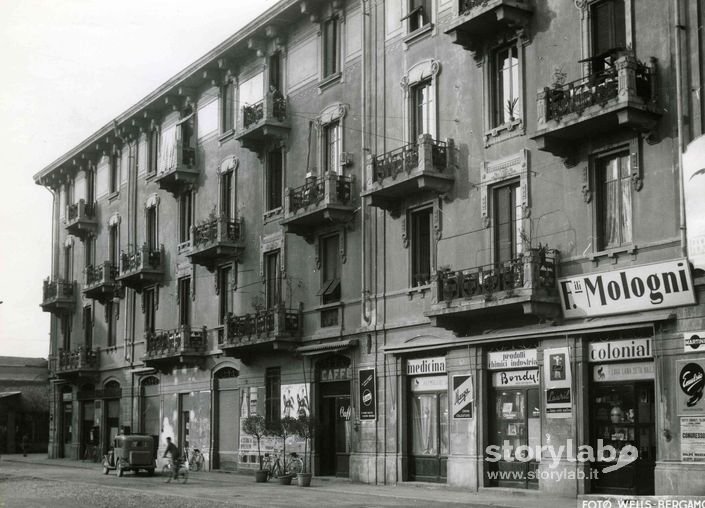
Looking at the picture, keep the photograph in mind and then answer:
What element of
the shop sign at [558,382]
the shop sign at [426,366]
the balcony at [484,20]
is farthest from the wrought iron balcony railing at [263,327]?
the shop sign at [558,382]

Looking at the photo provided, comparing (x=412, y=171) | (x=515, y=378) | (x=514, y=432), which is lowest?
(x=514, y=432)

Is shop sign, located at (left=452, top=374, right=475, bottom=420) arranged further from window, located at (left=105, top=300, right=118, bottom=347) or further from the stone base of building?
window, located at (left=105, top=300, right=118, bottom=347)

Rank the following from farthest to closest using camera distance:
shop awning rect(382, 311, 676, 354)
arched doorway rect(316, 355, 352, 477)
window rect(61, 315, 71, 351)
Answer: window rect(61, 315, 71, 351) < arched doorway rect(316, 355, 352, 477) < shop awning rect(382, 311, 676, 354)

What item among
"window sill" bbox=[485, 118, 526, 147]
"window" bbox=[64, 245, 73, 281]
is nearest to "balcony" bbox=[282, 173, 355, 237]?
"window sill" bbox=[485, 118, 526, 147]

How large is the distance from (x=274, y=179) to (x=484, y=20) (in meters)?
12.8

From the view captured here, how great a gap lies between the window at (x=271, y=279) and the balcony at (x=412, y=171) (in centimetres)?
742

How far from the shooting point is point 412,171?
87.5 feet

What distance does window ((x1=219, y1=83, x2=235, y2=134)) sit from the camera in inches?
1523

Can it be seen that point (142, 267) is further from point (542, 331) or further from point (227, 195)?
point (542, 331)

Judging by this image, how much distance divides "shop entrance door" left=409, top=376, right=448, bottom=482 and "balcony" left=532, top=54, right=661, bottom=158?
7.92m

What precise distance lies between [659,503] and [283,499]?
9.04 meters

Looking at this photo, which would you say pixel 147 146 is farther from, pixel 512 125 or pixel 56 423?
pixel 512 125

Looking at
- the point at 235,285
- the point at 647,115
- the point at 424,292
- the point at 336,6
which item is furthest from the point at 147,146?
the point at 647,115

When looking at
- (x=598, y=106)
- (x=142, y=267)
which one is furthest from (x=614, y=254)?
(x=142, y=267)
